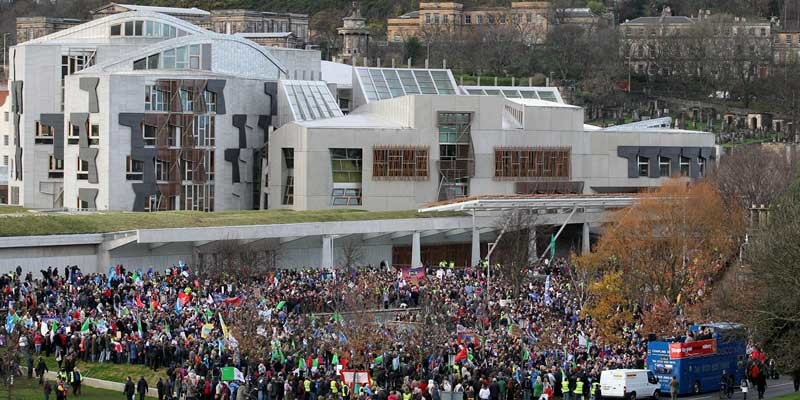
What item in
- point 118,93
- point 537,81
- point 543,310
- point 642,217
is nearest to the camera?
point 543,310

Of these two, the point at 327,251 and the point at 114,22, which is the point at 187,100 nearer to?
the point at 114,22

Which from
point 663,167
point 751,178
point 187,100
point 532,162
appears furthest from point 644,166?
point 187,100

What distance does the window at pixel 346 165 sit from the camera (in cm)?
9638

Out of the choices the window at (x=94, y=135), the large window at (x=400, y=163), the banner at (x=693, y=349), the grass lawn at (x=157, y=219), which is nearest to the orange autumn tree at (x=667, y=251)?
the banner at (x=693, y=349)

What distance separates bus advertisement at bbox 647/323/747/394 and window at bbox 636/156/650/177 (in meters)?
43.1

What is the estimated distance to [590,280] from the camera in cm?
7150

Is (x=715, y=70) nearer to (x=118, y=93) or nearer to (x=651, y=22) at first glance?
(x=651, y=22)

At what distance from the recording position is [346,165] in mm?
96750

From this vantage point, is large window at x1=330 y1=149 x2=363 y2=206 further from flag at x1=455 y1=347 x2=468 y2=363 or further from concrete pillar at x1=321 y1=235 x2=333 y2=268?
flag at x1=455 y1=347 x2=468 y2=363

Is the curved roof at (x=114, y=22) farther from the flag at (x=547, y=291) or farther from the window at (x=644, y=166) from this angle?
the flag at (x=547, y=291)

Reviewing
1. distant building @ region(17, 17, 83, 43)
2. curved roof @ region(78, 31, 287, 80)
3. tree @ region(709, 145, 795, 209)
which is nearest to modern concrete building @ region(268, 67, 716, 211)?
tree @ region(709, 145, 795, 209)

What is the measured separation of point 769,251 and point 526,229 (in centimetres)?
3311

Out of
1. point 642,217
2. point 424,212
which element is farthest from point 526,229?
point 642,217

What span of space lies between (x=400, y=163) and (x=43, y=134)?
21.3 meters
